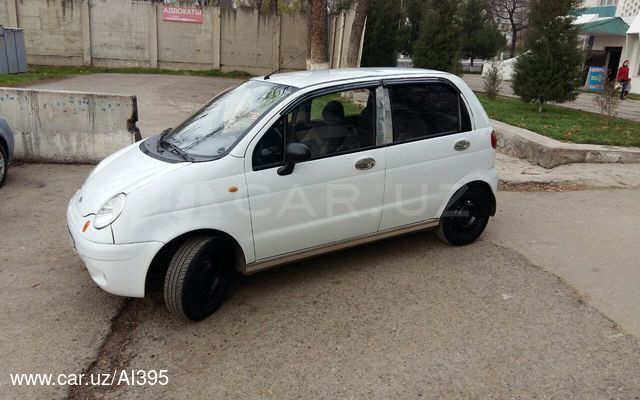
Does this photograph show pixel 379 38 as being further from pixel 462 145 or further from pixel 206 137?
pixel 206 137

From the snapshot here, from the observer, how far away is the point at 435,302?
13.2ft

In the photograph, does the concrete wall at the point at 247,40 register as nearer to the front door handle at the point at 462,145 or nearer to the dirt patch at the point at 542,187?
the dirt patch at the point at 542,187

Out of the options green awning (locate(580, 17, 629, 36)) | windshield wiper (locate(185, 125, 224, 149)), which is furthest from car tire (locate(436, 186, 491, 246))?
green awning (locate(580, 17, 629, 36))

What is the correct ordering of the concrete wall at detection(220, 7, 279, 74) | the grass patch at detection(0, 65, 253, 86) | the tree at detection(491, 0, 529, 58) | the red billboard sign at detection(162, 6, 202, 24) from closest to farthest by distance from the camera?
the grass patch at detection(0, 65, 253, 86) < the red billboard sign at detection(162, 6, 202, 24) < the concrete wall at detection(220, 7, 279, 74) < the tree at detection(491, 0, 529, 58)

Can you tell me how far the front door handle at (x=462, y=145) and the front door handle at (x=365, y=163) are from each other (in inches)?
37.8

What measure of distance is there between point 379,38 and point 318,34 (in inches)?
372

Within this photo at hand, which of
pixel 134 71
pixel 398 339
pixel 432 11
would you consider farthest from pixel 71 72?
pixel 398 339

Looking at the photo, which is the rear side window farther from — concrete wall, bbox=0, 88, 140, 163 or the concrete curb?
concrete wall, bbox=0, 88, 140, 163

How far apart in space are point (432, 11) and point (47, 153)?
13.5m

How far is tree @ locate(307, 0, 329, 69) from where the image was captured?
14.4 meters

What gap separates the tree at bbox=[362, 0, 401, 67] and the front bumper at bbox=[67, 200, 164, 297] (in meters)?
21.0

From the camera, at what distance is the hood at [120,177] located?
3.56 metres

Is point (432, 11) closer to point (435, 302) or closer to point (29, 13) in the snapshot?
point (435, 302)

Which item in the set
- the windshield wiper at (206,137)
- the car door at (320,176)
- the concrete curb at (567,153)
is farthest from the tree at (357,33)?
the windshield wiper at (206,137)
